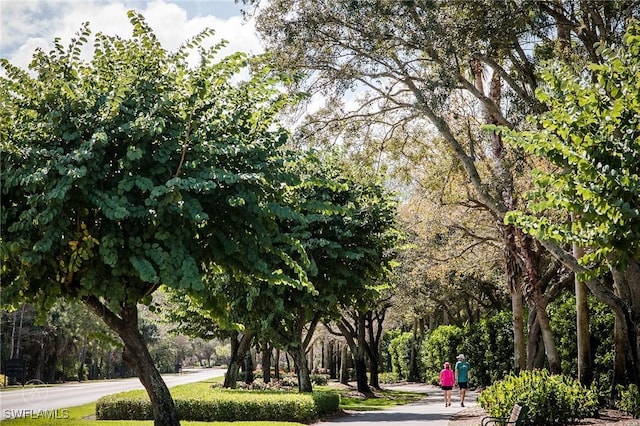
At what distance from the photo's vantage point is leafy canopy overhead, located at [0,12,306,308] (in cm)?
798

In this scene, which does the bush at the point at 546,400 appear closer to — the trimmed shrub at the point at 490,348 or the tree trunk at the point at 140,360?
the tree trunk at the point at 140,360

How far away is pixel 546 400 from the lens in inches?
520

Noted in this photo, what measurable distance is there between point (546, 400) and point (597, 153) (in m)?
6.59

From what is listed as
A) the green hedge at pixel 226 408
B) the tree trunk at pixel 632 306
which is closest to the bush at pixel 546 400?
the tree trunk at pixel 632 306

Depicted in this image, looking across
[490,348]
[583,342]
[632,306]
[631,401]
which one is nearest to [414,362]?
[490,348]

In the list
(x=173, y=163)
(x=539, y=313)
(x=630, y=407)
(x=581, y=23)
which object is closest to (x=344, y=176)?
(x=539, y=313)

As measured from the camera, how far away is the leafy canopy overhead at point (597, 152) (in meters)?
8.36

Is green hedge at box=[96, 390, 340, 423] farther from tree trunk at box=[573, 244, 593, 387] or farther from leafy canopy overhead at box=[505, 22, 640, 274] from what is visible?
leafy canopy overhead at box=[505, 22, 640, 274]

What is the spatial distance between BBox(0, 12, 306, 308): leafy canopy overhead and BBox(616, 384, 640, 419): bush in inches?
337

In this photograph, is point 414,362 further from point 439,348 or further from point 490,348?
point 490,348

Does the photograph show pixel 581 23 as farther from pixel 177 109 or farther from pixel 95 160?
pixel 95 160

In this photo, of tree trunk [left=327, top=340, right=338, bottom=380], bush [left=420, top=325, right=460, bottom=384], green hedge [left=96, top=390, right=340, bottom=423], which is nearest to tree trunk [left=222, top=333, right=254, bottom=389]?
green hedge [left=96, top=390, right=340, bottom=423]

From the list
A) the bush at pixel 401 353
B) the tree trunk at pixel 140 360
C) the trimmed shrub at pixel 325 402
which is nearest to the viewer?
the tree trunk at pixel 140 360

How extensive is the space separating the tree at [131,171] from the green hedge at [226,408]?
340 inches
